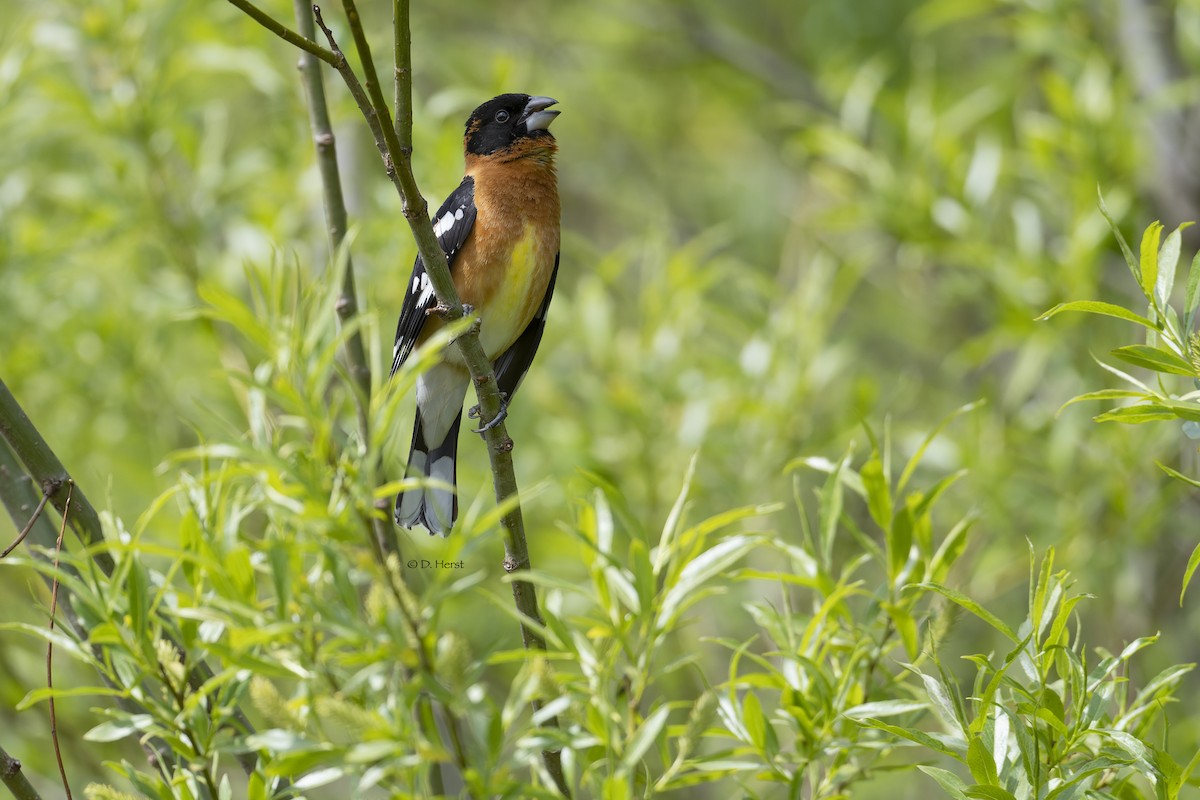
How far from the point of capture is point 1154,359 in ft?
7.38

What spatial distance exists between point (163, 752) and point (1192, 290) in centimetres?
240

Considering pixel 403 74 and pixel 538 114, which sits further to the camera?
pixel 538 114

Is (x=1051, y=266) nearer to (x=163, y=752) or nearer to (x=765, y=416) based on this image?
(x=765, y=416)

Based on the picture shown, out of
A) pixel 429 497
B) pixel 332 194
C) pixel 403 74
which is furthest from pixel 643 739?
pixel 429 497

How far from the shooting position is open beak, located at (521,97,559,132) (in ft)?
16.7

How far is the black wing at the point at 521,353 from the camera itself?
5391 millimetres

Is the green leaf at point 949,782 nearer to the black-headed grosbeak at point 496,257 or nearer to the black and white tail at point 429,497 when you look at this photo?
the black and white tail at point 429,497

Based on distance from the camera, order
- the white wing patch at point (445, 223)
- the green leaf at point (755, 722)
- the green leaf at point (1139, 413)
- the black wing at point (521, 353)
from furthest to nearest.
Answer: the black wing at point (521, 353)
the white wing patch at point (445, 223)
the green leaf at point (755, 722)
the green leaf at point (1139, 413)

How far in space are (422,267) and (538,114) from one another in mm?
1031

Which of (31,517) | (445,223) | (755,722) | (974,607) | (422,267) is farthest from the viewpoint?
(445,223)

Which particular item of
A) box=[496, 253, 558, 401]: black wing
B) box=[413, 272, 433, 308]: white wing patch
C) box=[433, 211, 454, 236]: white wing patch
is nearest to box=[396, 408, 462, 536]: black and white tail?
box=[496, 253, 558, 401]: black wing

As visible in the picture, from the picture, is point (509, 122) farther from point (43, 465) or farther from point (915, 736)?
point (915, 736)

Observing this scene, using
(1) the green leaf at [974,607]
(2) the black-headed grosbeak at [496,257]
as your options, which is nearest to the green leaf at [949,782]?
(1) the green leaf at [974,607]

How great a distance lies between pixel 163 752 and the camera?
2705mm
